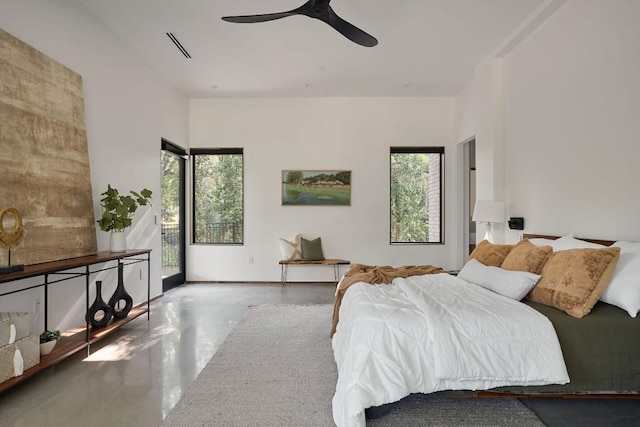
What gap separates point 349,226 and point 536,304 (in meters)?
3.84

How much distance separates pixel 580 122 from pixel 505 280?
169 cm

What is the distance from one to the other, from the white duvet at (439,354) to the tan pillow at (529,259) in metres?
0.63

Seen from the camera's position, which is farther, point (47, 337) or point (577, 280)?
point (47, 337)

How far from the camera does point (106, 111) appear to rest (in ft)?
12.3

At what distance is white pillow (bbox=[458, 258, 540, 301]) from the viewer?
94.7 inches

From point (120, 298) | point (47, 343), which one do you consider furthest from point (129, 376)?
point (120, 298)

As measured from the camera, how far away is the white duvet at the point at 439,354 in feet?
5.86

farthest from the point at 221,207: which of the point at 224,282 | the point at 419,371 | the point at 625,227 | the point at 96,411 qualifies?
the point at 625,227

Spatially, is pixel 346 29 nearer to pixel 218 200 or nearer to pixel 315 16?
pixel 315 16

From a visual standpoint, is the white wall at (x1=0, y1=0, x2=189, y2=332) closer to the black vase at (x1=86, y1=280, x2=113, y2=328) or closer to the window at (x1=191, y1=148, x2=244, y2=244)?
the black vase at (x1=86, y1=280, x2=113, y2=328)

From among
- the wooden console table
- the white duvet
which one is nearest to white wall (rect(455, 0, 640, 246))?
the white duvet

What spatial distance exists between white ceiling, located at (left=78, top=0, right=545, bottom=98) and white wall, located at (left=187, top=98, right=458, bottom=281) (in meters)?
0.38

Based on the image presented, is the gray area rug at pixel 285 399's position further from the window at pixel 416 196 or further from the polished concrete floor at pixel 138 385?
the window at pixel 416 196

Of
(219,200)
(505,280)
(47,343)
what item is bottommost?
(47,343)
